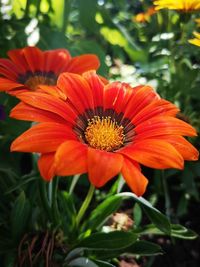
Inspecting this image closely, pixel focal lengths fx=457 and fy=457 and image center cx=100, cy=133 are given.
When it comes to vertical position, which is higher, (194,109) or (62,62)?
(62,62)

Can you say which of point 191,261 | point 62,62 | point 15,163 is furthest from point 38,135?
point 191,261

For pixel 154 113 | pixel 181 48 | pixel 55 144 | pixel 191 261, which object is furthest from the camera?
pixel 181 48

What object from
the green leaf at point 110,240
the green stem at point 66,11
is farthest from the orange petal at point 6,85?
the green stem at point 66,11

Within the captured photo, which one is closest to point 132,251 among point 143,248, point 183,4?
point 143,248

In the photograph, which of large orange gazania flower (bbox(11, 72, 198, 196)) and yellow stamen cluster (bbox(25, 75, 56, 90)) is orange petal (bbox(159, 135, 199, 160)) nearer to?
large orange gazania flower (bbox(11, 72, 198, 196))

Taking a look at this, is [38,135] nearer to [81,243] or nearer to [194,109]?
[81,243]

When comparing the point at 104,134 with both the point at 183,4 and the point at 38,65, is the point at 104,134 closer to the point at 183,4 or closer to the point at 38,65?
the point at 38,65

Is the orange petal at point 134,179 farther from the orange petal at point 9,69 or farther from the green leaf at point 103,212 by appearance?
the orange petal at point 9,69
